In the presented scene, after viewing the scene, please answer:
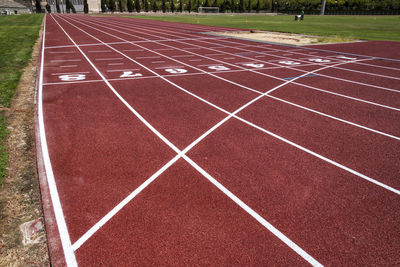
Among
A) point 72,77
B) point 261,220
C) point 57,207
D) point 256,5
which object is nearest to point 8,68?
point 72,77

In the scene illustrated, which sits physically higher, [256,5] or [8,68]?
[256,5]

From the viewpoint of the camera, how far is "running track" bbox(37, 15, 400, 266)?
311 centimetres

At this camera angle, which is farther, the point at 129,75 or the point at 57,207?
the point at 129,75

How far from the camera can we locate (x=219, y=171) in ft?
14.6

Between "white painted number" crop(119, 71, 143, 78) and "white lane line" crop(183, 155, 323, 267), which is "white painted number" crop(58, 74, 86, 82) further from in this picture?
"white lane line" crop(183, 155, 323, 267)

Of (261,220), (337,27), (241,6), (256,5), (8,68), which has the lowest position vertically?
(261,220)

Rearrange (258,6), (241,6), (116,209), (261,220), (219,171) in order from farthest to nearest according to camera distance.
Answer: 1. (258,6)
2. (241,6)
3. (219,171)
4. (116,209)
5. (261,220)

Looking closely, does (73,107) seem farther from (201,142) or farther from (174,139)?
(201,142)

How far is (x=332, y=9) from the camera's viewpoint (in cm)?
8300

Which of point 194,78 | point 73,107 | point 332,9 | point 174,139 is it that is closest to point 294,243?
point 174,139

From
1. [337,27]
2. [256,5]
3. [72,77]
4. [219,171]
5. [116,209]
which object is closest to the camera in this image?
[116,209]

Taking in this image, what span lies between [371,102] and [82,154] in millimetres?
7926

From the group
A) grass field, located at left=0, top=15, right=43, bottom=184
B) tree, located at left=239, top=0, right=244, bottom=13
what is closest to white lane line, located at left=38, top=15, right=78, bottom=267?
grass field, located at left=0, top=15, right=43, bottom=184

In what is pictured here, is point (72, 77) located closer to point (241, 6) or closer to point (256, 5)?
point (241, 6)
